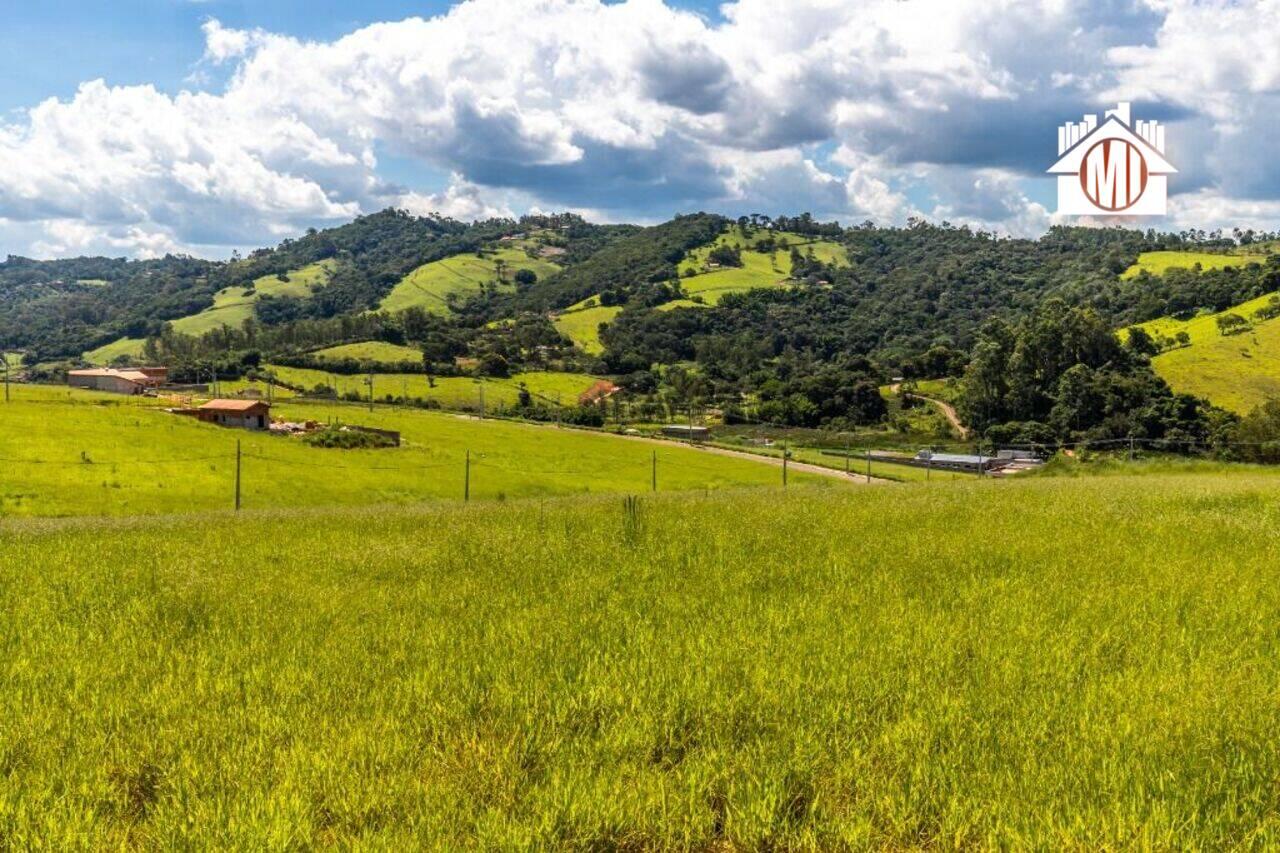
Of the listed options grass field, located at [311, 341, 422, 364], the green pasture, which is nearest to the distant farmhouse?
grass field, located at [311, 341, 422, 364]

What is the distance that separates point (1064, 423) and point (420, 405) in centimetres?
12233

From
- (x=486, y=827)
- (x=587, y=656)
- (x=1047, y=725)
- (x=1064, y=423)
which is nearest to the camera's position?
(x=486, y=827)

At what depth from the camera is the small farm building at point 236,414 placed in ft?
294

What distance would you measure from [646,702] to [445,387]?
169545 mm

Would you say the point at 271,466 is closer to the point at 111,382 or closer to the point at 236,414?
the point at 236,414

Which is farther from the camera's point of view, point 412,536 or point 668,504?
point 668,504

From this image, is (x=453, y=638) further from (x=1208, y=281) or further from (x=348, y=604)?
(x=1208, y=281)

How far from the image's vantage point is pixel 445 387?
168 m

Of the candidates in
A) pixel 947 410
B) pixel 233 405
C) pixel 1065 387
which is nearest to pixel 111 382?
pixel 233 405

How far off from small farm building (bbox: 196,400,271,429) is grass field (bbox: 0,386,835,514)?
18.2 feet

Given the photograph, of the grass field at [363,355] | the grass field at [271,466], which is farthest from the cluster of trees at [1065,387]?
the grass field at [363,355]

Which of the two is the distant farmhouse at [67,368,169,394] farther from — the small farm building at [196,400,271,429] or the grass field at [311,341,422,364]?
the small farm building at [196,400,271,429]

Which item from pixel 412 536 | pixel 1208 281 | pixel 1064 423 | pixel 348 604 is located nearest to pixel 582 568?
pixel 348 604

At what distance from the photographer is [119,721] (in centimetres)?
429
